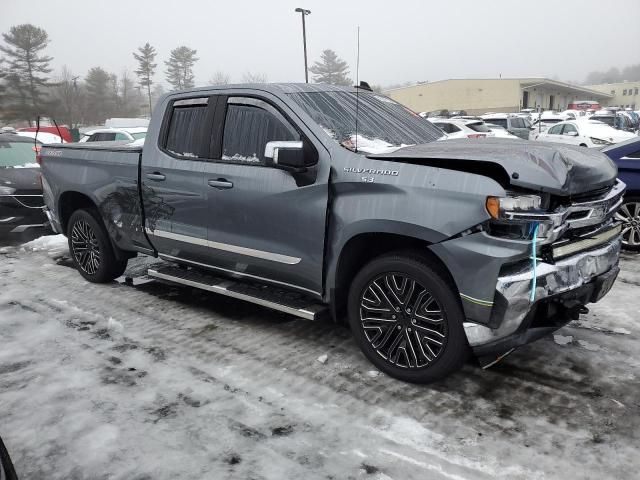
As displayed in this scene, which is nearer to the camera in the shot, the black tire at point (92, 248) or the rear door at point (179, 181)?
the rear door at point (179, 181)

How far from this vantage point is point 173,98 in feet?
15.3

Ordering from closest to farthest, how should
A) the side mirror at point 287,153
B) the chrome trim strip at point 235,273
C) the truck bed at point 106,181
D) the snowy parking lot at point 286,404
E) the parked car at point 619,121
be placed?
the snowy parking lot at point 286,404
the side mirror at point 287,153
the chrome trim strip at point 235,273
the truck bed at point 106,181
the parked car at point 619,121

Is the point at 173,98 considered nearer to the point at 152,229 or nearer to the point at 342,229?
the point at 152,229

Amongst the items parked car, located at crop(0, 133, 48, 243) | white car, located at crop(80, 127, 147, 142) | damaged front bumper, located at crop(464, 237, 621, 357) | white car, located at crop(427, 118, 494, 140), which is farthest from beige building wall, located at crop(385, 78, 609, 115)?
damaged front bumper, located at crop(464, 237, 621, 357)

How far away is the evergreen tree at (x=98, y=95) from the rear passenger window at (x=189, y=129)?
211 feet

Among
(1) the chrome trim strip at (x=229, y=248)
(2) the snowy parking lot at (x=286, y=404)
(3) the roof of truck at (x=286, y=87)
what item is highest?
(3) the roof of truck at (x=286, y=87)

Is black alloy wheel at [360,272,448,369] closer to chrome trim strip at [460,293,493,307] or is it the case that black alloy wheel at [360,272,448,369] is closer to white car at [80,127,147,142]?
chrome trim strip at [460,293,493,307]

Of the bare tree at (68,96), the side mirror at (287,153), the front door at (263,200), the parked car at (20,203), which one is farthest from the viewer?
the bare tree at (68,96)

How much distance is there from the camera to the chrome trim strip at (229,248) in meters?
3.77

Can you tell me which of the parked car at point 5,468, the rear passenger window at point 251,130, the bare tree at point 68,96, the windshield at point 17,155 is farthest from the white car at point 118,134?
the bare tree at point 68,96

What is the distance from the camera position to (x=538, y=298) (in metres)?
2.84

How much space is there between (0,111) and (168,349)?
58.5 meters

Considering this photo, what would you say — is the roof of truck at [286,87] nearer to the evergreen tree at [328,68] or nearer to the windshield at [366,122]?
the windshield at [366,122]

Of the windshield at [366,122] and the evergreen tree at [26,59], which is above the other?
the evergreen tree at [26,59]
